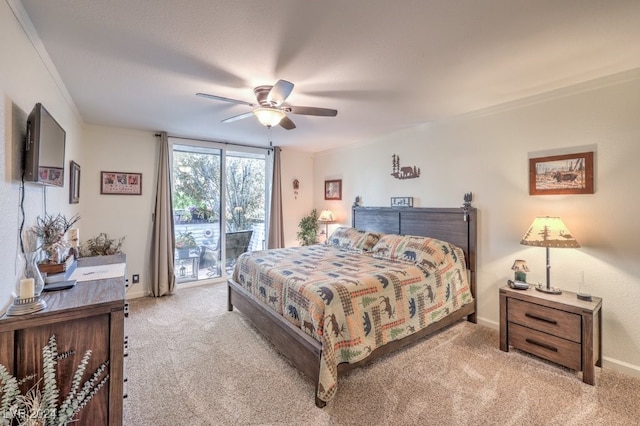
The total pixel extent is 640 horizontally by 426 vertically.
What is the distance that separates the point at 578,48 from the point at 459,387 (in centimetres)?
262

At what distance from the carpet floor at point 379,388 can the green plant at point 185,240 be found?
189 cm

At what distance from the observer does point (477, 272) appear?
329 cm

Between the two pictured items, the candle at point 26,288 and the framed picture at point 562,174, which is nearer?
the candle at point 26,288

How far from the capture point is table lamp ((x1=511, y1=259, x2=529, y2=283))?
107 inches

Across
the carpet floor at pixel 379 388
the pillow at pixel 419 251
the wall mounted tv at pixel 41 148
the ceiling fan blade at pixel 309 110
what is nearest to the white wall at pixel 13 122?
the wall mounted tv at pixel 41 148

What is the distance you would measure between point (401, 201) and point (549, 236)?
1881mm

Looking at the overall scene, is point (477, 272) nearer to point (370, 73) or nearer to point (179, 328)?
point (370, 73)

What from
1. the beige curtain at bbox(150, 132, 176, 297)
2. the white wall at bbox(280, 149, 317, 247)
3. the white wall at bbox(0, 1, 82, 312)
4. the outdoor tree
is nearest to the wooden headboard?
the white wall at bbox(280, 149, 317, 247)

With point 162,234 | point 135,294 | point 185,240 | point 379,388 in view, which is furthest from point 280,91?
point 135,294

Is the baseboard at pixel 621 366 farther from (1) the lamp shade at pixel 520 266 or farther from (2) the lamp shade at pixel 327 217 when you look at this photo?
(2) the lamp shade at pixel 327 217

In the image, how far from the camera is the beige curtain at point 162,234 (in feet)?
13.8

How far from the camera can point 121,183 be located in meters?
Answer: 4.11

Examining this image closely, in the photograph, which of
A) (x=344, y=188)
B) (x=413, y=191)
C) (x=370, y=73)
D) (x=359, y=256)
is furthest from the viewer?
(x=344, y=188)

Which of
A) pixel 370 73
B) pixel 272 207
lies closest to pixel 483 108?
pixel 370 73
